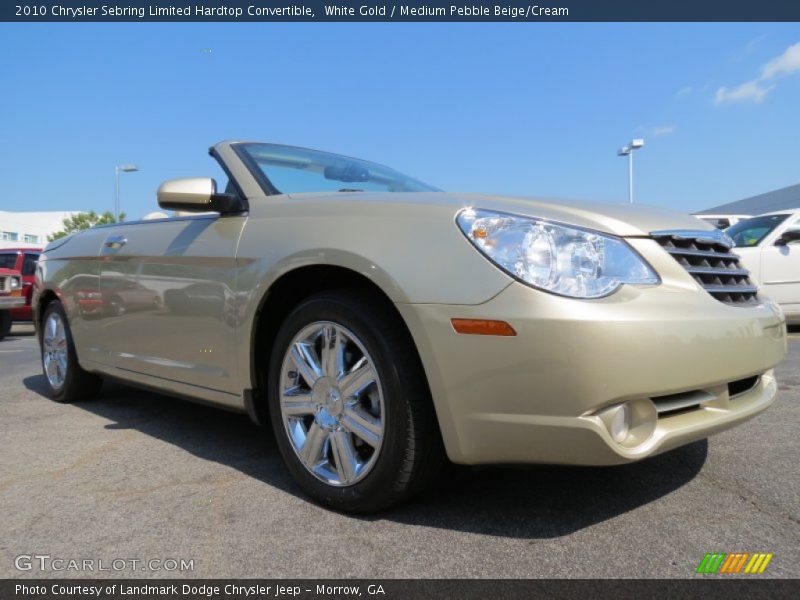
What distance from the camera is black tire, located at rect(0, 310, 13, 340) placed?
1018 cm

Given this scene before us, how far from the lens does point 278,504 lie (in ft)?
7.68

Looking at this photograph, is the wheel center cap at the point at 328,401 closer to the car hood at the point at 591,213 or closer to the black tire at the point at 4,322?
the car hood at the point at 591,213

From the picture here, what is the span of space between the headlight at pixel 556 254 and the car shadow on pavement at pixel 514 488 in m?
0.60

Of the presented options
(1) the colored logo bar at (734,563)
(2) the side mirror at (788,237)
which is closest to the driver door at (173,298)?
(1) the colored logo bar at (734,563)

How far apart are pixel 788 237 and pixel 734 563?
6.90 metres

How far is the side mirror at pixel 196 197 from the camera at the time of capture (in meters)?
2.77

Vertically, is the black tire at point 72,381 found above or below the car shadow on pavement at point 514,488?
above

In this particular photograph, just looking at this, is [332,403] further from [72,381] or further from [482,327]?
[72,381]

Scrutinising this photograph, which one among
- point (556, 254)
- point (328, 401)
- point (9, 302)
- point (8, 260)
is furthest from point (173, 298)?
point (8, 260)

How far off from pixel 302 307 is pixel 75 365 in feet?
8.53

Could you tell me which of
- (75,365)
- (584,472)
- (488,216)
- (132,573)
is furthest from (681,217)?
(75,365)

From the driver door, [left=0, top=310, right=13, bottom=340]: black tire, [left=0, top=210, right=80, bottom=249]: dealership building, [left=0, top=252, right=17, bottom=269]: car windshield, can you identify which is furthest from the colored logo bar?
[left=0, top=210, right=80, bottom=249]: dealership building

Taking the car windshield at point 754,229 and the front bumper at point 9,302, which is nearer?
the car windshield at point 754,229
